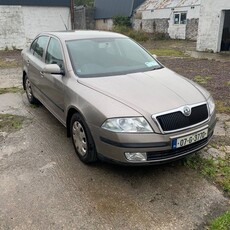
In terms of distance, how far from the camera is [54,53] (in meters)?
4.44

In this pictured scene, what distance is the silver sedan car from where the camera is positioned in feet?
9.52

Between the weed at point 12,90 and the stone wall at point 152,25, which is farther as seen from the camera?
the stone wall at point 152,25

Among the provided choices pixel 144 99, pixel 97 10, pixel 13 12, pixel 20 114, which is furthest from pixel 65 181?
pixel 97 10

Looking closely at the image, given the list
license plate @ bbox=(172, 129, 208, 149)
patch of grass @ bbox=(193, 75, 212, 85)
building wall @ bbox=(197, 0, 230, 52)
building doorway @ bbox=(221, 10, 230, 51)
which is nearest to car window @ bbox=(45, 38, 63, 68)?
license plate @ bbox=(172, 129, 208, 149)

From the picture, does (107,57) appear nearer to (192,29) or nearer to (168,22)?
(192,29)

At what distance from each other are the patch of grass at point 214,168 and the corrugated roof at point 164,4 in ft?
69.7

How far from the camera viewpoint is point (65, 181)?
330 centimetres

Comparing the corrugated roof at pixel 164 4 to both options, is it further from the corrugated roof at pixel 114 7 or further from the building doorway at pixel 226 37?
the building doorway at pixel 226 37

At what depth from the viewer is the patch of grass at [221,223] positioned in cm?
253

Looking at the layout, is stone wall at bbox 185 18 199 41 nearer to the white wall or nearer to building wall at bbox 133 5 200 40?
building wall at bbox 133 5 200 40

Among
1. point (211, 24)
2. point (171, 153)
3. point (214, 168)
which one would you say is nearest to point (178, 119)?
point (171, 153)

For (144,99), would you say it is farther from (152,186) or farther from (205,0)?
(205,0)

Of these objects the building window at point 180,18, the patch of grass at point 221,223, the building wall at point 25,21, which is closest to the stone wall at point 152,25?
the building window at point 180,18

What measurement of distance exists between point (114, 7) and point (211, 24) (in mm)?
20126
